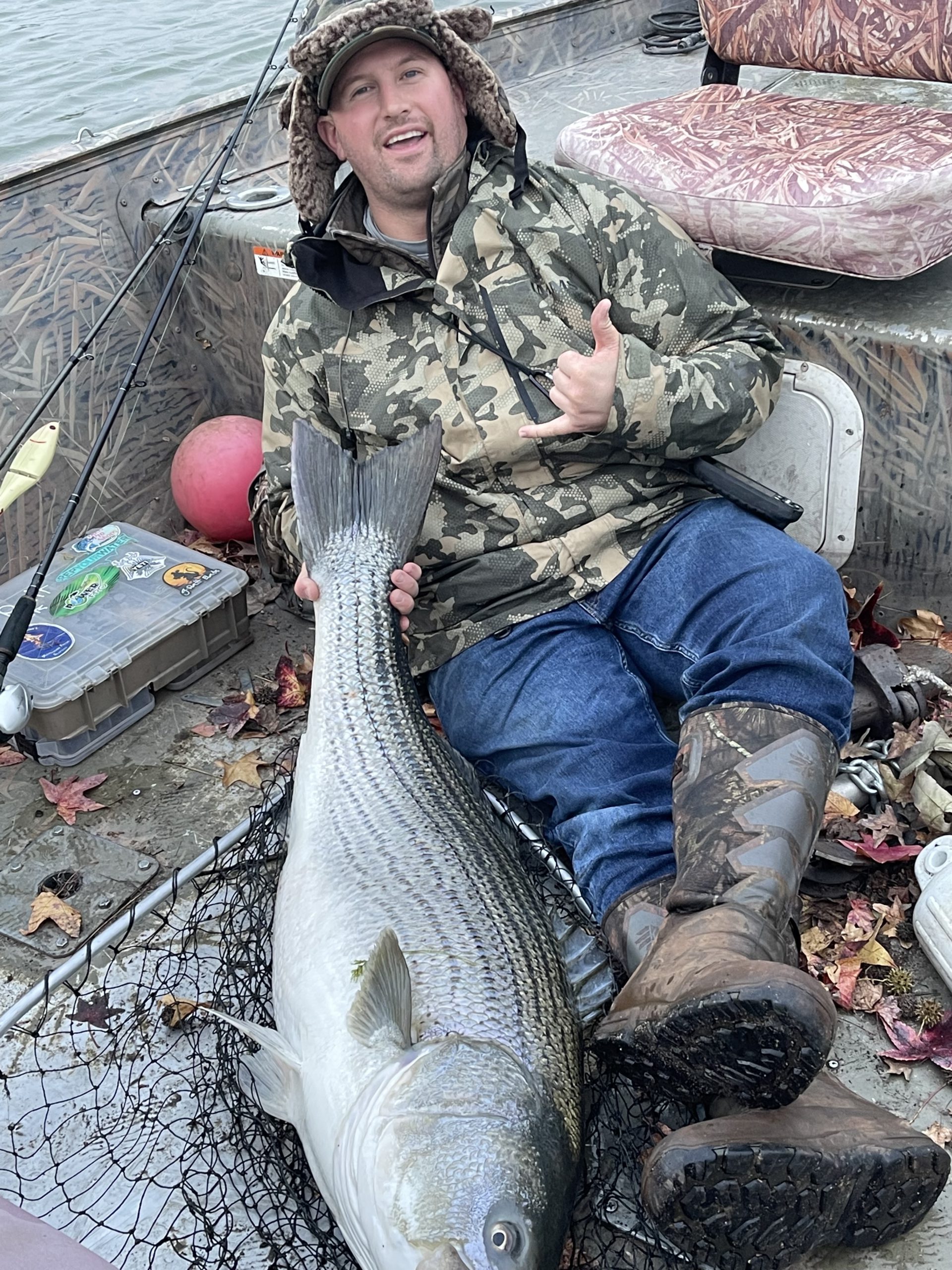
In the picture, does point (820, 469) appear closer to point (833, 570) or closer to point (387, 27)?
point (833, 570)

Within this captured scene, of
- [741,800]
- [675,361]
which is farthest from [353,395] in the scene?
[741,800]

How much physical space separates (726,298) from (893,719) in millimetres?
1366

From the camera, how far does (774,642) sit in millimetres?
2885

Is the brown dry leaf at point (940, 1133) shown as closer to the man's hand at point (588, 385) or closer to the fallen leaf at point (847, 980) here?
the fallen leaf at point (847, 980)

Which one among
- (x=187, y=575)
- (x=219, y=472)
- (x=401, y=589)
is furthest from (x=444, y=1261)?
(x=219, y=472)

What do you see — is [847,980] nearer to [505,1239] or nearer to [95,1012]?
[505,1239]

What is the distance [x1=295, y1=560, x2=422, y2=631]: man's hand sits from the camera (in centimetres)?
327

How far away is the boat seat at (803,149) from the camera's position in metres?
3.53

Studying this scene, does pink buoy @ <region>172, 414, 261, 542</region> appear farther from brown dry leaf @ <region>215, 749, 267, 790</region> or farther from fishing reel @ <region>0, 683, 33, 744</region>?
fishing reel @ <region>0, 683, 33, 744</region>

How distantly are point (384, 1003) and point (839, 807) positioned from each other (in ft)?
5.44

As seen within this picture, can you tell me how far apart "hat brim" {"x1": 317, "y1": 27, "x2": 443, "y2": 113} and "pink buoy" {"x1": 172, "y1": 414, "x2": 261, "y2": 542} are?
174 cm

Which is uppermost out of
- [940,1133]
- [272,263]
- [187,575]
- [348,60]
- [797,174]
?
[348,60]

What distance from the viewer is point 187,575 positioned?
4.49m

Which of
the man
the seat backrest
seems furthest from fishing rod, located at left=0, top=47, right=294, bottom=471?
the seat backrest
